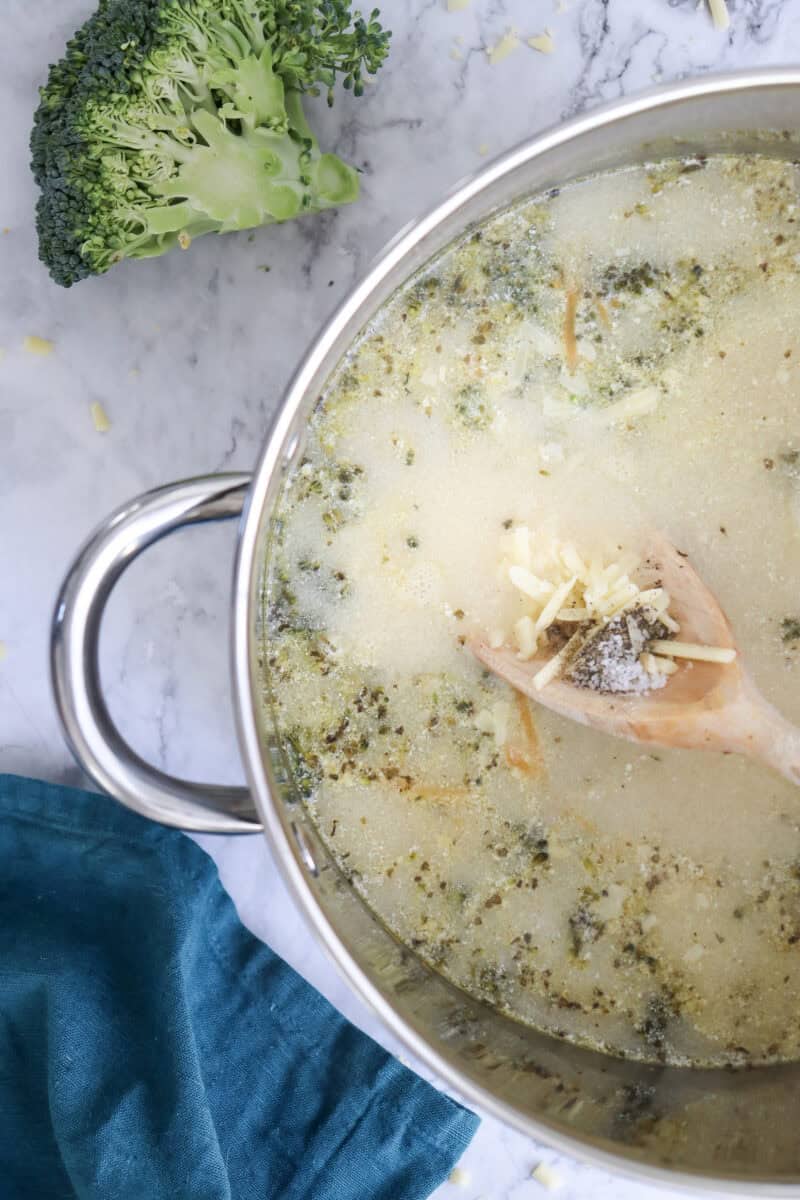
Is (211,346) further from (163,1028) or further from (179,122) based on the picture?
(163,1028)

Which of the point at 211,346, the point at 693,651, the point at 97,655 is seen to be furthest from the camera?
the point at 211,346

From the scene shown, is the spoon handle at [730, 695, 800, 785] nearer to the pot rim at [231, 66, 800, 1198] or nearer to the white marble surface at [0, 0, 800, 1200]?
the pot rim at [231, 66, 800, 1198]

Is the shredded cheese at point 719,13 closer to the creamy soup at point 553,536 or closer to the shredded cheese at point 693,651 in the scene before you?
the creamy soup at point 553,536

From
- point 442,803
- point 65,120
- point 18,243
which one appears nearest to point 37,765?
point 442,803

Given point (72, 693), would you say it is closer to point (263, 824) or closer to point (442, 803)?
point (263, 824)

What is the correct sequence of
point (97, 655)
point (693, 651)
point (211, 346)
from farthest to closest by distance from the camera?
point (211, 346) → point (693, 651) → point (97, 655)

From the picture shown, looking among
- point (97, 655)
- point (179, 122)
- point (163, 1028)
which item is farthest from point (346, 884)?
point (179, 122)
